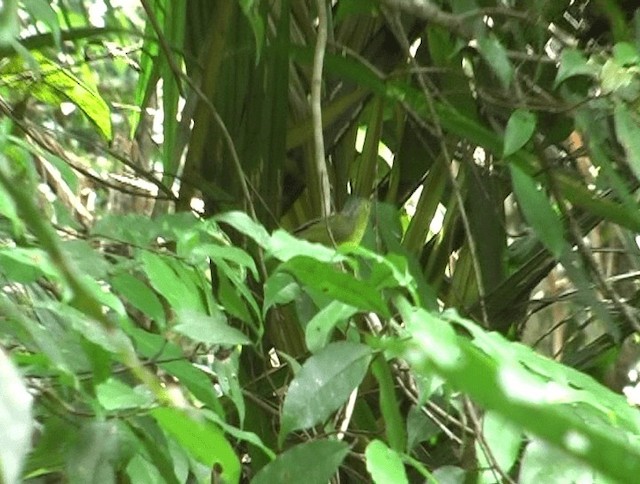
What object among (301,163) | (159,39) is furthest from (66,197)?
(159,39)

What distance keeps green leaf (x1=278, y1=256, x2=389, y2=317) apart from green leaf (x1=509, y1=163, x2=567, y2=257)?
0.28 meters

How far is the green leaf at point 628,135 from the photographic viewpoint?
664mm

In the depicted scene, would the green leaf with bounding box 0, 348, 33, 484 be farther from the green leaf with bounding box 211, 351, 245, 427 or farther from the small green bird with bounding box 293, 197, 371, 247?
the small green bird with bounding box 293, 197, 371, 247

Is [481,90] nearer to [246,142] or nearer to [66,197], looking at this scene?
[246,142]

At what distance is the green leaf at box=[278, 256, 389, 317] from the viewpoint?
466 mm

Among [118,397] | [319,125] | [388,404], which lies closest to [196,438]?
[118,397]

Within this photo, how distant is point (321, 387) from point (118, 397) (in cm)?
10

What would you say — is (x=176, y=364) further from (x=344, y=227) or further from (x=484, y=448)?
(x=344, y=227)

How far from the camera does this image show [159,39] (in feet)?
2.61

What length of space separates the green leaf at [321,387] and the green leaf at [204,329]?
0.12 ft

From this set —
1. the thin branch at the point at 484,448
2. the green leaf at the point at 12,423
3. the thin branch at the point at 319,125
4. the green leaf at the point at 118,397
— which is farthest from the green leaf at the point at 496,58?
the green leaf at the point at 12,423

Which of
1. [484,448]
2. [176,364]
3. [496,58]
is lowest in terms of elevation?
[484,448]

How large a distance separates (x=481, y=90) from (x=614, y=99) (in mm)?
183

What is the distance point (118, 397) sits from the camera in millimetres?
441
